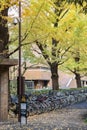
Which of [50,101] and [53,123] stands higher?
[50,101]

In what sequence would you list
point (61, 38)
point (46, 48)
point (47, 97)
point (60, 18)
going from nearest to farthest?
1. point (61, 38)
2. point (60, 18)
3. point (47, 97)
4. point (46, 48)

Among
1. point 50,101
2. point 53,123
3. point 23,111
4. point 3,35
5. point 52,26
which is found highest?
point 52,26

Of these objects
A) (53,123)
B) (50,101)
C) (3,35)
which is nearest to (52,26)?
(3,35)

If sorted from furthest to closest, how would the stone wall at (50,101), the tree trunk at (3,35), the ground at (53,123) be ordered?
the stone wall at (50,101) → the tree trunk at (3,35) → the ground at (53,123)

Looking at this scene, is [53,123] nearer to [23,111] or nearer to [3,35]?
[23,111]

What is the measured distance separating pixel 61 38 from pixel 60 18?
Answer: 2361 millimetres

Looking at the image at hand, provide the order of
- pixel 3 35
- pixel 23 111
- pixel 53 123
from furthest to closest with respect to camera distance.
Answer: pixel 3 35, pixel 53 123, pixel 23 111

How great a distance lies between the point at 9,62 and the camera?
17.1 meters

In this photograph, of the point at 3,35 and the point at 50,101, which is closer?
the point at 3,35

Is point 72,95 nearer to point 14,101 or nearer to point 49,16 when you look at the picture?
point 14,101

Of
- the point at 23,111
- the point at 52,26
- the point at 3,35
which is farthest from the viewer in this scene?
the point at 3,35

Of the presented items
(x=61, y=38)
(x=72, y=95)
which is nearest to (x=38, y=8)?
(x=61, y=38)

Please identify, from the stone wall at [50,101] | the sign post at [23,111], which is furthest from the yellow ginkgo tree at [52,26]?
the sign post at [23,111]

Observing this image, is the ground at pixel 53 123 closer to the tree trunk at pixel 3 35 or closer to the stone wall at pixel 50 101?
the stone wall at pixel 50 101
